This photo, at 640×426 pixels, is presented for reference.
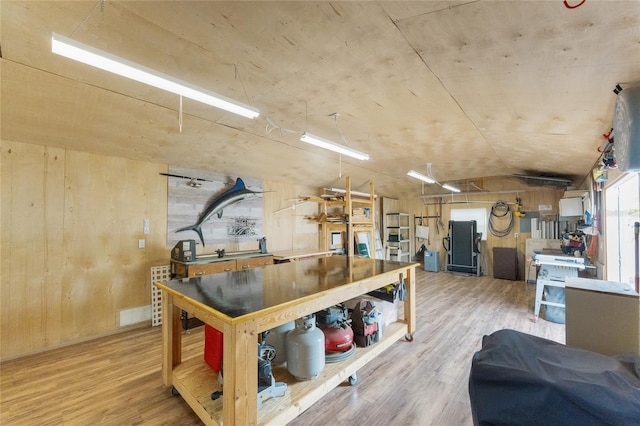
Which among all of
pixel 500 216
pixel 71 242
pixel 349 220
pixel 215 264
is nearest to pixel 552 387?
pixel 215 264

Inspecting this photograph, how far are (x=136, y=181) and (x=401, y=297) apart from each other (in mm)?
3824

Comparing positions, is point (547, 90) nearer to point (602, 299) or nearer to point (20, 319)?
point (602, 299)

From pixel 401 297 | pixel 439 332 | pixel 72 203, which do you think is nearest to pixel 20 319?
pixel 72 203

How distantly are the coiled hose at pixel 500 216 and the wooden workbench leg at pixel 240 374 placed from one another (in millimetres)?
7838

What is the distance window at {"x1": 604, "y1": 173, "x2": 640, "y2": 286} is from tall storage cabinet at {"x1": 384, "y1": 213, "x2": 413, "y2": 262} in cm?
457

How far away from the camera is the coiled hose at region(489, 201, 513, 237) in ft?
23.8

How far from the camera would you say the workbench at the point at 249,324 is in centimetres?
154

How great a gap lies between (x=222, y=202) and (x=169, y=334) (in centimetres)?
261

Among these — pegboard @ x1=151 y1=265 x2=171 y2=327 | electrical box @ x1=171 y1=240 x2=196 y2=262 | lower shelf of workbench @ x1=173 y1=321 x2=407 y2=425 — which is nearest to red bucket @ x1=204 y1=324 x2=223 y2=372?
lower shelf of workbench @ x1=173 y1=321 x2=407 y2=425

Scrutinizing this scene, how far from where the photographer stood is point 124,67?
146 cm

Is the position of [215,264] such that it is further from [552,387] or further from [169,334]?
[552,387]

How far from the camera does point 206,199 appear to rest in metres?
4.52

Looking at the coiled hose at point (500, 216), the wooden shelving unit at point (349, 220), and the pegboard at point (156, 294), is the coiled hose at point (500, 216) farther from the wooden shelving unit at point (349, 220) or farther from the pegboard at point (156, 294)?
the pegboard at point (156, 294)

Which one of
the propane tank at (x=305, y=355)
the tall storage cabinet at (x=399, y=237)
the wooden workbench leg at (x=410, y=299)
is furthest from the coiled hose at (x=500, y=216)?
the propane tank at (x=305, y=355)
